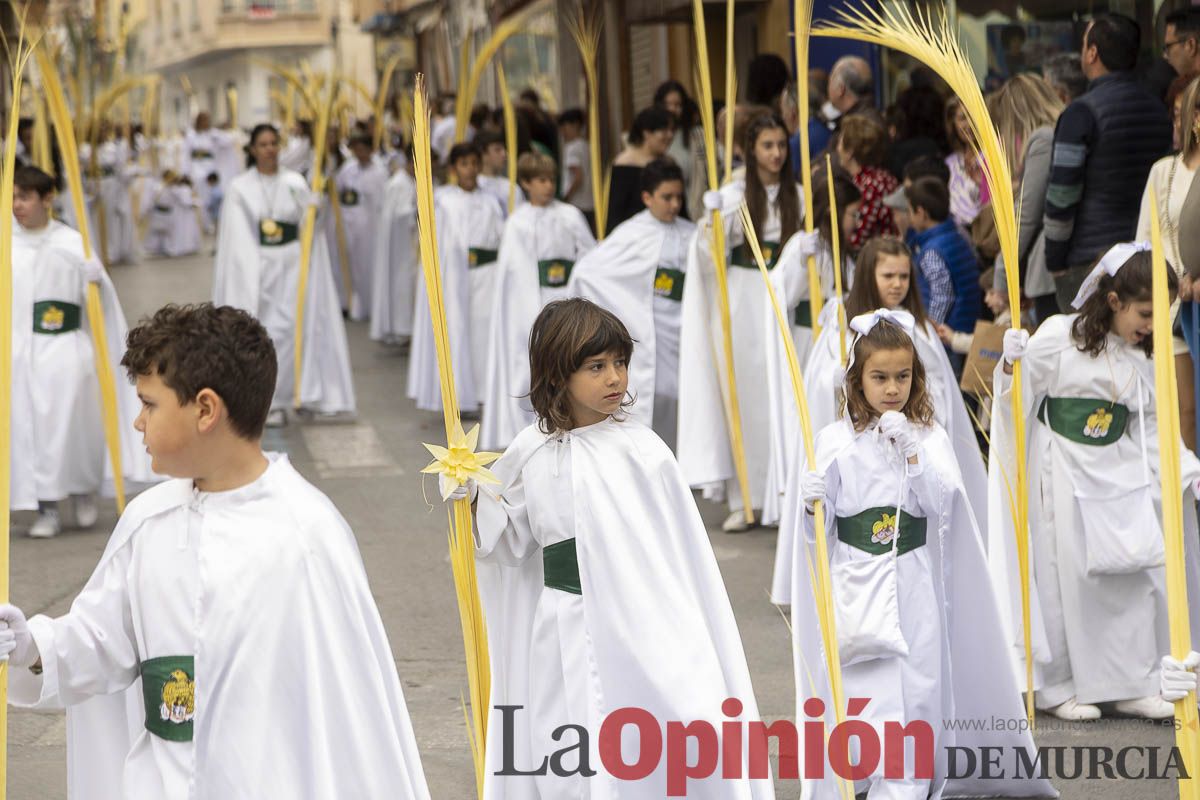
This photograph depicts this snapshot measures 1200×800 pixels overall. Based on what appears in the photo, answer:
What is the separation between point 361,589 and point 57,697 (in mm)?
547

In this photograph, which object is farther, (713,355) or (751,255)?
(713,355)

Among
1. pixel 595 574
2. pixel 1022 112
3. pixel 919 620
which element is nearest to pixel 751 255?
pixel 1022 112

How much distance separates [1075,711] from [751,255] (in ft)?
11.0

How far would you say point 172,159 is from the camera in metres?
34.2

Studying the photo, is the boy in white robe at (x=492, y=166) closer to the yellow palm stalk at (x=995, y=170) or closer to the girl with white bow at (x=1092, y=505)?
the girl with white bow at (x=1092, y=505)

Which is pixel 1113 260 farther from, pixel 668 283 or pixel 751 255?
pixel 668 283

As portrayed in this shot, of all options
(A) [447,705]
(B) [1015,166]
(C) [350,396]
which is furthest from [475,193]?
(A) [447,705]

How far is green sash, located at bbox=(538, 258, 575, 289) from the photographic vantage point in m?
10.5

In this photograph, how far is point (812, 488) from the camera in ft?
14.9

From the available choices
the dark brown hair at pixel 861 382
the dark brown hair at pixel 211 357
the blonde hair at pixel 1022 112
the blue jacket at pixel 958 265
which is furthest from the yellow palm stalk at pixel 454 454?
the blonde hair at pixel 1022 112

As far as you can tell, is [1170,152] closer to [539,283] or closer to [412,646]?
[412,646]

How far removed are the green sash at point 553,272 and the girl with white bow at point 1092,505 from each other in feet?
16.8

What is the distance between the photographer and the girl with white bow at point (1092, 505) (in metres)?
5.48

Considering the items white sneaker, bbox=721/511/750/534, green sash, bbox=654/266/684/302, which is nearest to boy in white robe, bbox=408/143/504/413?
green sash, bbox=654/266/684/302
